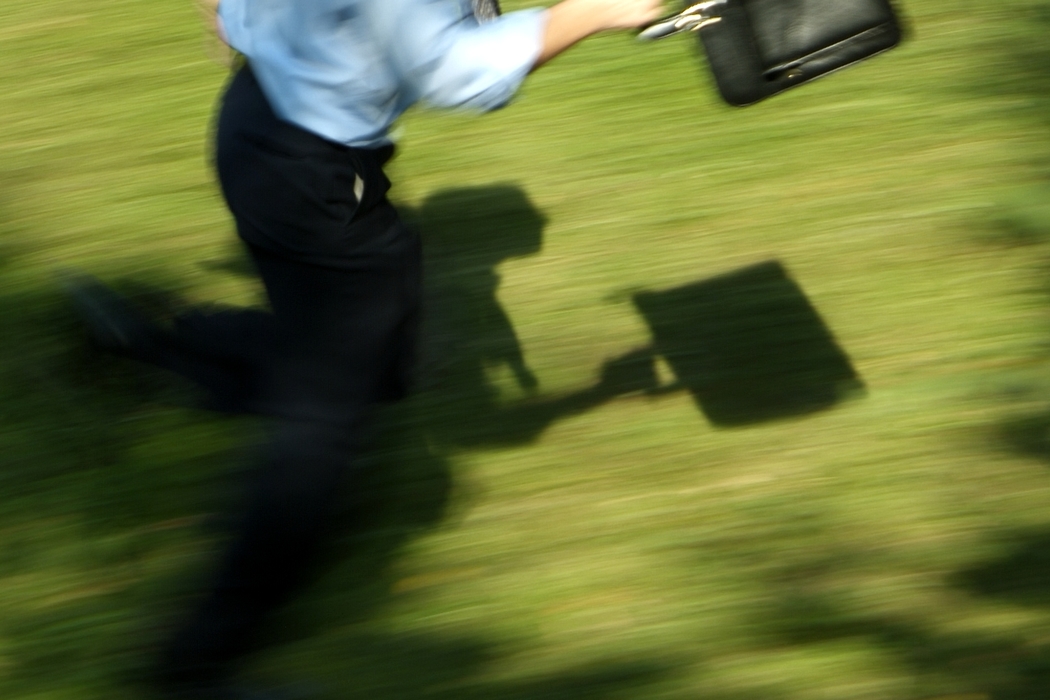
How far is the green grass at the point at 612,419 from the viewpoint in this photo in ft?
8.66

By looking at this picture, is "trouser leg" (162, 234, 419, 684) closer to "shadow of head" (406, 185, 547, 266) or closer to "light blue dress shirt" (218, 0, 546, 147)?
"light blue dress shirt" (218, 0, 546, 147)

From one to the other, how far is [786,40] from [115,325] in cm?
160

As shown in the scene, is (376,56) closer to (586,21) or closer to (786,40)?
(586,21)

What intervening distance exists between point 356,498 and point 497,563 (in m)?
0.37

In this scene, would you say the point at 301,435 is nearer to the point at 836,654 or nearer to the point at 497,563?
the point at 497,563

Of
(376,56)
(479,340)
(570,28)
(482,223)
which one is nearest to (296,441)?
(376,56)

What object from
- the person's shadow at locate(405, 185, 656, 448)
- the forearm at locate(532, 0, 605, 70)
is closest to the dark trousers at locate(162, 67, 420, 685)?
the forearm at locate(532, 0, 605, 70)

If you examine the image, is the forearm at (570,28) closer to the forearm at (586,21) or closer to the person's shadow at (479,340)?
the forearm at (586,21)

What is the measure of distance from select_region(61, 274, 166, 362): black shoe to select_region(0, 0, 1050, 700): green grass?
0.66 ft

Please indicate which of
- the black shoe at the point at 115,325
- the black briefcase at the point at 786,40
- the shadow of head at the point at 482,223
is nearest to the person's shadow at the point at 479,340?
the shadow of head at the point at 482,223

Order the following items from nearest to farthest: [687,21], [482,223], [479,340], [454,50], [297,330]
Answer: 1. [454,50]
2. [687,21]
3. [297,330]
4. [479,340]
5. [482,223]

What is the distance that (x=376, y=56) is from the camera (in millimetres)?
2201

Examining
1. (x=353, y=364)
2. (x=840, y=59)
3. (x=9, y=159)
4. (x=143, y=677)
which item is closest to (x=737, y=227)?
(x=840, y=59)

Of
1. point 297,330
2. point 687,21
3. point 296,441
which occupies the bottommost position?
point 296,441
